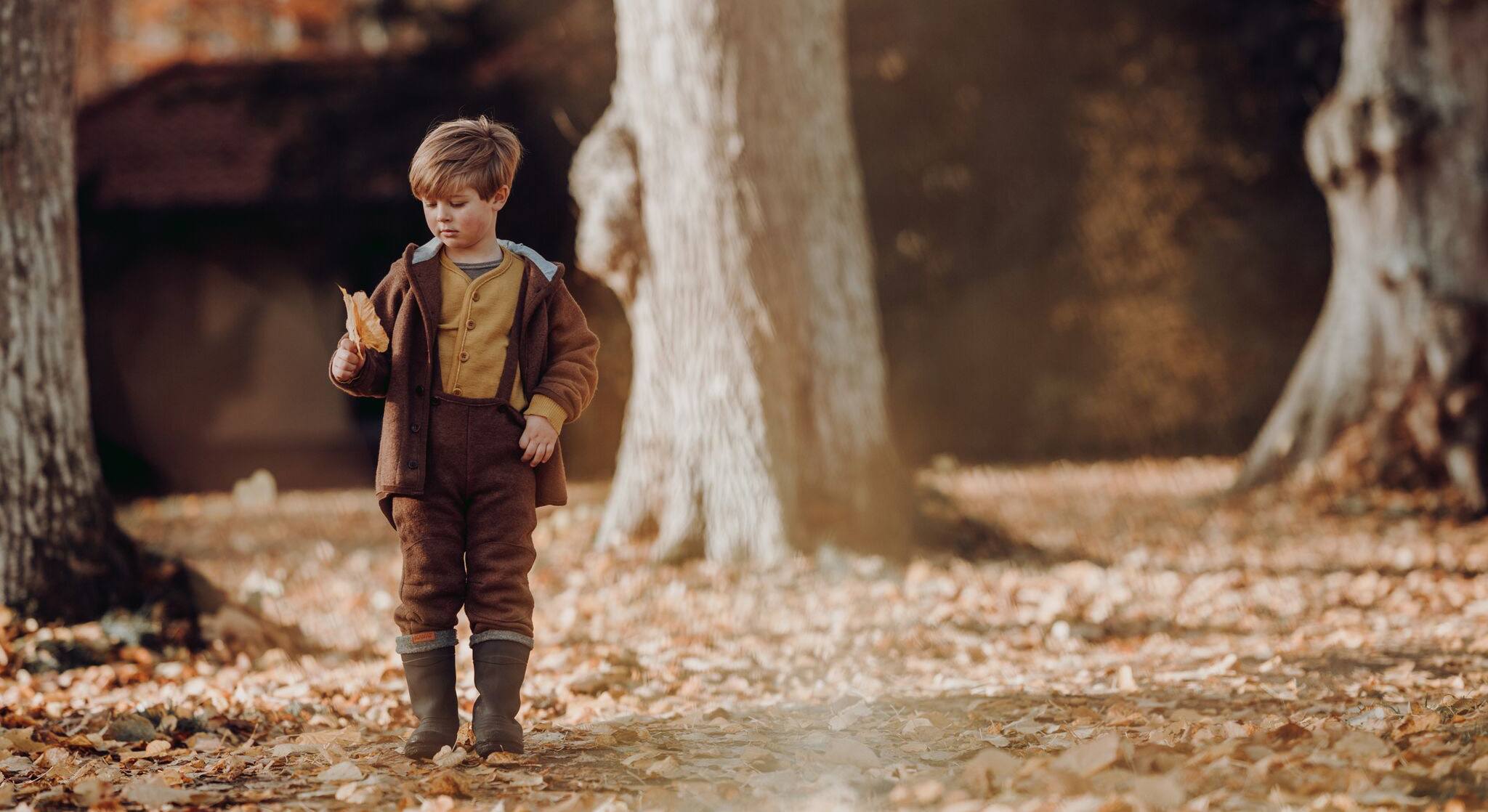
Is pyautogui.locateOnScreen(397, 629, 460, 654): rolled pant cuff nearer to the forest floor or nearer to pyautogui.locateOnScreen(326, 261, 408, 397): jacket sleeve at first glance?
the forest floor

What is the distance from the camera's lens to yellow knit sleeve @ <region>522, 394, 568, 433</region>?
3381mm

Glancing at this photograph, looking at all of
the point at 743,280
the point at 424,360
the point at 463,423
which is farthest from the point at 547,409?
the point at 743,280

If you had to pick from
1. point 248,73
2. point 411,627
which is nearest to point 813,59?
point 411,627

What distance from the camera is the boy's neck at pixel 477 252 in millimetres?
3416

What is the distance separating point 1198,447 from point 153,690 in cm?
1052

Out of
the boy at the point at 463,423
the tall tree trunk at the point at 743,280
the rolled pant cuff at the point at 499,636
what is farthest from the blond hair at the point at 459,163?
the tall tree trunk at the point at 743,280

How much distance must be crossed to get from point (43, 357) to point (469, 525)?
88.6 inches

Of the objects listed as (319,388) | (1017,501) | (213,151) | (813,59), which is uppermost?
(213,151)

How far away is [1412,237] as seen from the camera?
27.0ft

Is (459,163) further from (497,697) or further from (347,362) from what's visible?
(497,697)

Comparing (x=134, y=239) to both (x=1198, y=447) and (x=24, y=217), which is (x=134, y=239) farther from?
(x=1198, y=447)

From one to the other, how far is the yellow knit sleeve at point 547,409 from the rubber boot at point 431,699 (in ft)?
2.06

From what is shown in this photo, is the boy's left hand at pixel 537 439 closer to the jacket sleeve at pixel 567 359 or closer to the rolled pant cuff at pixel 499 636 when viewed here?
the jacket sleeve at pixel 567 359

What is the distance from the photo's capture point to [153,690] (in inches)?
170
